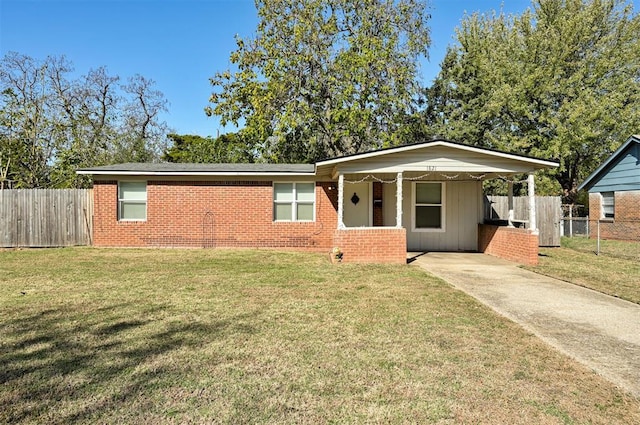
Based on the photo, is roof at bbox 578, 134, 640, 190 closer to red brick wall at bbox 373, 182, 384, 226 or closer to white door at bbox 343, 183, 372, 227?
red brick wall at bbox 373, 182, 384, 226

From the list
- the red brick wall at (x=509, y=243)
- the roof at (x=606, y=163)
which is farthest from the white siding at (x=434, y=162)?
the roof at (x=606, y=163)

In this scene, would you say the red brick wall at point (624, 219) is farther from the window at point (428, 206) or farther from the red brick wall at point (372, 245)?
the red brick wall at point (372, 245)

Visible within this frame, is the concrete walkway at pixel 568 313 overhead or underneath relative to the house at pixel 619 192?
underneath

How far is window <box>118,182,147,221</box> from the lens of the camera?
42.3 ft

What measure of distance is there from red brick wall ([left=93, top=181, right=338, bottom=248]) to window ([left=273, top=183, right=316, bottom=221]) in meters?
0.19

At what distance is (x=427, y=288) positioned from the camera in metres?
6.86

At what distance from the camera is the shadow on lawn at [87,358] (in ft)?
9.22

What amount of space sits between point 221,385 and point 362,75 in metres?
20.5

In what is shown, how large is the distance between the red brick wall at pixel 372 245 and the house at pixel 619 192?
10.5 m

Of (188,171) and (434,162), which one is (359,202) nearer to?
(434,162)

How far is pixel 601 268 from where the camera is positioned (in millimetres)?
→ 9508

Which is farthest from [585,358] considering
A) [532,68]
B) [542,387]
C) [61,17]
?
[532,68]

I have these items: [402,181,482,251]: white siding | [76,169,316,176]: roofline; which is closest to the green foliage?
[76,169,316,176]: roofline

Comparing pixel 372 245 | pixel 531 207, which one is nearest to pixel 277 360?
pixel 372 245
